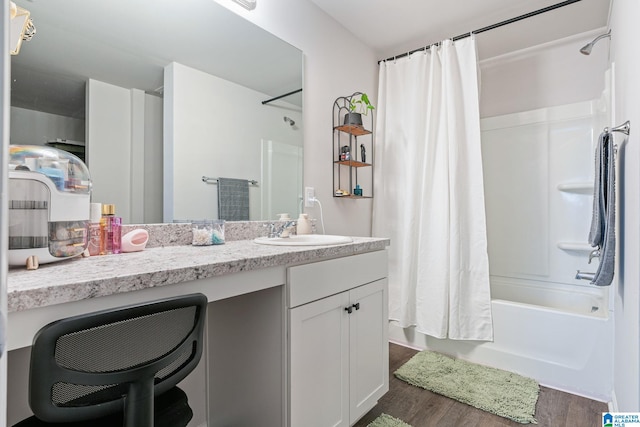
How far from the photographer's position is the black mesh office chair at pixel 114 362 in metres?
0.56

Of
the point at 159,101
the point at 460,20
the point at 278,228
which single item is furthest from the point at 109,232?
the point at 460,20

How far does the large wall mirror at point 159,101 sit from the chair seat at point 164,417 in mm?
717

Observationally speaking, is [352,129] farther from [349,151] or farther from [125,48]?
[125,48]

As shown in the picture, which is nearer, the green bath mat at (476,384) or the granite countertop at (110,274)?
the granite countertop at (110,274)

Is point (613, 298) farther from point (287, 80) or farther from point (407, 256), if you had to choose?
point (287, 80)

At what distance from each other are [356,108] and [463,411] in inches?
79.7

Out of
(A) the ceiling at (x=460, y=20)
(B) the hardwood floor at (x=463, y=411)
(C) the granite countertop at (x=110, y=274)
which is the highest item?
(A) the ceiling at (x=460, y=20)

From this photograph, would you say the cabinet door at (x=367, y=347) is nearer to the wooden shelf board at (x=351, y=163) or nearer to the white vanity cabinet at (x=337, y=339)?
the white vanity cabinet at (x=337, y=339)

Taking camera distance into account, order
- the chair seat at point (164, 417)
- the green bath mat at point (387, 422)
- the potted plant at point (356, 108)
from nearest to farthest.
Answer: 1. the chair seat at point (164, 417)
2. the green bath mat at point (387, 422)
3. the potted plant at point (356, 108)

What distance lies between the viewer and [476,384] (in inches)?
74.2

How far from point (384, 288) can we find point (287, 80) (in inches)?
51.7

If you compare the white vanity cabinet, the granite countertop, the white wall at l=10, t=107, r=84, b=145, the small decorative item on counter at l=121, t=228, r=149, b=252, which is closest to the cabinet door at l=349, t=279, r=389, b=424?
the white vanity cabinet

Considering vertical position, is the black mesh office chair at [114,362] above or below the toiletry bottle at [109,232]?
below

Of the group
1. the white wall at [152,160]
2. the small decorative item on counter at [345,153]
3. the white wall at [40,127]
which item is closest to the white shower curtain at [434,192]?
the small decorative item on counter at [345,153]
